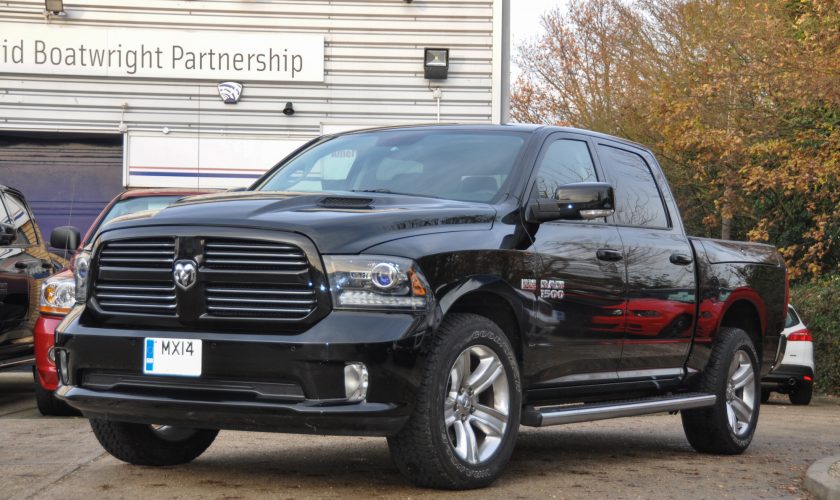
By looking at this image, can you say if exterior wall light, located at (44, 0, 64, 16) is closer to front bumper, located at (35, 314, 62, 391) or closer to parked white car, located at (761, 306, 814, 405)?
front bumper, located at (35, 314, 62, 391)

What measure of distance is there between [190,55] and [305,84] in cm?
159

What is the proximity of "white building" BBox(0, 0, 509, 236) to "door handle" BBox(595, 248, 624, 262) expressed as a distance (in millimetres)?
10846

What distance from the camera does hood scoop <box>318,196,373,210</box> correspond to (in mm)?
6109

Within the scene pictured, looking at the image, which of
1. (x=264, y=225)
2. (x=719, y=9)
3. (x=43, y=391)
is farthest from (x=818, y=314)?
(x=264, y=225)

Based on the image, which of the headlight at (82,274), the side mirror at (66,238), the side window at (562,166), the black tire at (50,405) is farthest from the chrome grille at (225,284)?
the side mirror at (66,238)

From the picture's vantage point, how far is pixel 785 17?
23.9m

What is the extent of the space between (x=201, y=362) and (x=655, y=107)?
21.0 meters

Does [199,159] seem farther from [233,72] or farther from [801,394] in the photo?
[801,394]

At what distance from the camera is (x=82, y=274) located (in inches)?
253

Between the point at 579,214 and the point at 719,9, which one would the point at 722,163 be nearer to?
the point at 719,9

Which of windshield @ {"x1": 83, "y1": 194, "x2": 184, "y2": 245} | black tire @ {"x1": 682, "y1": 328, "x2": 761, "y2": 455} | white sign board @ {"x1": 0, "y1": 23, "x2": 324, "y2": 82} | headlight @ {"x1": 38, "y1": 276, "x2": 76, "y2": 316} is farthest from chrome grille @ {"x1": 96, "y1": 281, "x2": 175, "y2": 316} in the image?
white sign board @ {"x1": 0, "y1": 23, "x2": 324, "y2": 82}

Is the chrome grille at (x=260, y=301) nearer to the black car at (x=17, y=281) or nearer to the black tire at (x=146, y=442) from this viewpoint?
the black tire at (x=146, y=442)

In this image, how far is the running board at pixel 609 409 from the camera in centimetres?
640

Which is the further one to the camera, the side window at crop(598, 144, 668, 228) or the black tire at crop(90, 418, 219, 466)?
the side window at crop(598, 144, 668, 228)
